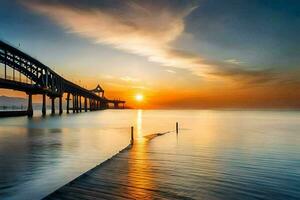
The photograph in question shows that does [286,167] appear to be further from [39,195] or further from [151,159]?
[39,195]

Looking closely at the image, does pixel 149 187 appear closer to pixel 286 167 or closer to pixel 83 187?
pixel 83 187

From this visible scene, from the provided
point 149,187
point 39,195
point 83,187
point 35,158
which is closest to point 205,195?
point 149,187

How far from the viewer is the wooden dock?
11188 mm

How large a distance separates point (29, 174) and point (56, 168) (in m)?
2.48

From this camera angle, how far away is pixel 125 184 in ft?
42.5

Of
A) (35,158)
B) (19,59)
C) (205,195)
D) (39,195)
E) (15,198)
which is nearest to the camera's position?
(205,195)

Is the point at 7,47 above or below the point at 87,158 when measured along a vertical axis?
above

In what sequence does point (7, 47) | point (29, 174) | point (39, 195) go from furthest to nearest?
1. point (7, 47)
2. point (29, 174)
3. point (39, 195)

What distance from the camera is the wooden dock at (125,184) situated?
36.7 feet

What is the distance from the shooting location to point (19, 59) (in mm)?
110125

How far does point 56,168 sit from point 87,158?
Answer: 4623mm

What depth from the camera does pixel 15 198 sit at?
494 inches

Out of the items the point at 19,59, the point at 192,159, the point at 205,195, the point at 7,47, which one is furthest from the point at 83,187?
the point at 19,59

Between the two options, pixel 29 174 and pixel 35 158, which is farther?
pixel 35 158
